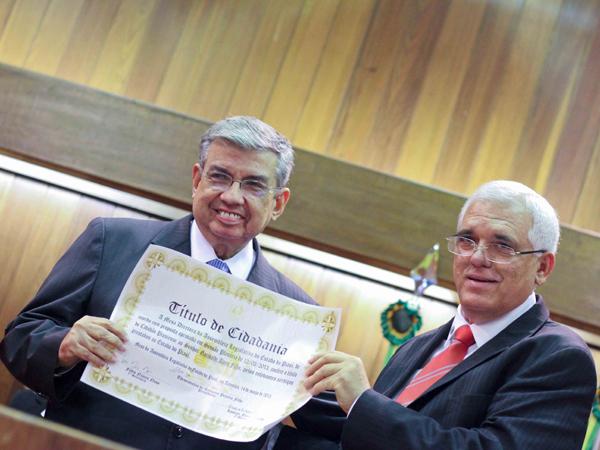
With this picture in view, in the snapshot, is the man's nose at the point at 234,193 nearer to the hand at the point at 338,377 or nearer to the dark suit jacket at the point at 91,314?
the dark suit jacket at the point at 91,314

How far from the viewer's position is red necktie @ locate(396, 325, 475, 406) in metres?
2.08

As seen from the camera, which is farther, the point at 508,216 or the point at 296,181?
the point at 296,181

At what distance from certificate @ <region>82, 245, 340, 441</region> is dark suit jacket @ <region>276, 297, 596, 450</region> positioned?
0.18 metres

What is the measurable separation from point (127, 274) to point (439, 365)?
0.81 m

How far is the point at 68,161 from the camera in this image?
3334 mm

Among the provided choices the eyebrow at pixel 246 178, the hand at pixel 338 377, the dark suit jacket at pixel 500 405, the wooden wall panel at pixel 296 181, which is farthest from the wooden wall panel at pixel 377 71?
the hand at pixel 338 377

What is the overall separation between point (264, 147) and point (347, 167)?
110 cm

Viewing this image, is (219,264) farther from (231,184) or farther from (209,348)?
(209,348)

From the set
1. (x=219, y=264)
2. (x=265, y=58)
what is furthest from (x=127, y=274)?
(x=265, y=58)

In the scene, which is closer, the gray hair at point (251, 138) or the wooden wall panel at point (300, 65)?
the gray hair at point (251, 138)

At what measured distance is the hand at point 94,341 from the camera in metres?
1.89

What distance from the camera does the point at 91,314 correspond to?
2123 mm

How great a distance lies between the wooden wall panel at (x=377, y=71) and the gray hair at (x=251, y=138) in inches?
48.3

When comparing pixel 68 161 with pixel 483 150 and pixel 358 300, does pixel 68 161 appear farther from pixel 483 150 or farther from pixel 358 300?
pixel 483 150
